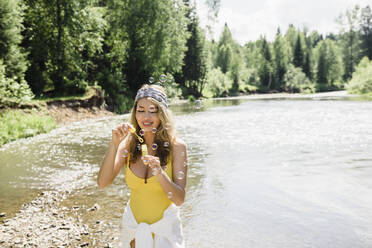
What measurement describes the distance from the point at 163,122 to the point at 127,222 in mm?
1064

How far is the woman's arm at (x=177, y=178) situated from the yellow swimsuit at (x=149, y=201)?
11 centimetres

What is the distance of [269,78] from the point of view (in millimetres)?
98438

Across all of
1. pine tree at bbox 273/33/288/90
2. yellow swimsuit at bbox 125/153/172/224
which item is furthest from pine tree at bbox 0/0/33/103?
pine tree at bbox 273/33/288/90

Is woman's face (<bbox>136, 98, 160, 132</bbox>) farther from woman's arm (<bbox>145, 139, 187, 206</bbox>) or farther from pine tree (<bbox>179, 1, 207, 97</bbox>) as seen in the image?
pine tree (<bbox>179, 1, 207, 97</bbox>)

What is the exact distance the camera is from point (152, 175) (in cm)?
321

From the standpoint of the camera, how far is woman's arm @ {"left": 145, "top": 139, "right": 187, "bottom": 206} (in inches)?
120

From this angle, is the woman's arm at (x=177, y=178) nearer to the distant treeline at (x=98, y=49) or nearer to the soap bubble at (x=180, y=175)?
the soap bubble at (x=180, y=175)

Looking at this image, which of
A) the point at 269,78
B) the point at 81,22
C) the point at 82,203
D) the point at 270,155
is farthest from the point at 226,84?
the point at 82,203

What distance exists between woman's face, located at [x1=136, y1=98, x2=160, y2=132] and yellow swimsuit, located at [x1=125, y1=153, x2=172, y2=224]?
0.51 m

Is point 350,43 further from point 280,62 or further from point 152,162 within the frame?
point 152,162

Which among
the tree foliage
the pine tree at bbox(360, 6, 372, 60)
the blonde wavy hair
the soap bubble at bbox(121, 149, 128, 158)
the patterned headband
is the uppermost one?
the pine tree at bbox(360, 6, 372, 60)

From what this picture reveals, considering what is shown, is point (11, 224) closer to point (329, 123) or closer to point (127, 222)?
point (127, 222)

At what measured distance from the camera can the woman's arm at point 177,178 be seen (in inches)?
120

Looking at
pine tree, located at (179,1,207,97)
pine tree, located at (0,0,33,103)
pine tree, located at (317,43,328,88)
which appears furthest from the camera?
pine tree, located at (317,43,328,88)
